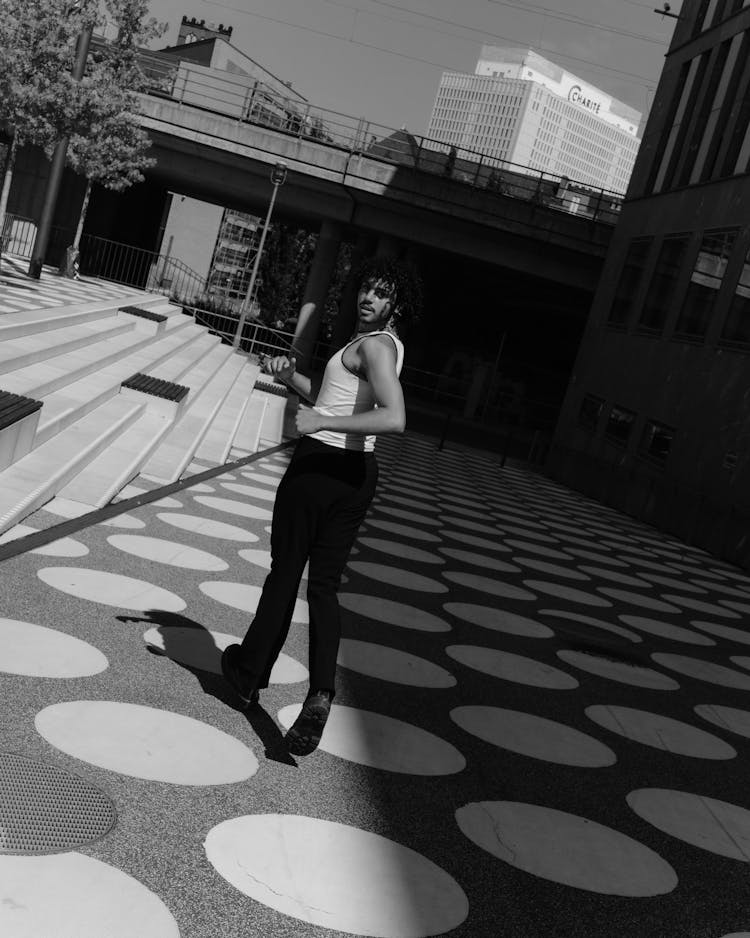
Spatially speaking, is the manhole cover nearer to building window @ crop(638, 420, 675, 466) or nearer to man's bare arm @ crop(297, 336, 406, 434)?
man's bare arm @ crop(297, 336, 406, 434)

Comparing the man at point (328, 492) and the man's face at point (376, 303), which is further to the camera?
the man's face at point (376, 303)

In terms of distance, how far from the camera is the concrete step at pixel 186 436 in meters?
9.05

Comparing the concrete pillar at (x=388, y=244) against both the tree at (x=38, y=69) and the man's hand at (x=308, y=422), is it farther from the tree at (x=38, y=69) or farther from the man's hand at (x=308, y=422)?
the man's hand at (x=308, y=422)

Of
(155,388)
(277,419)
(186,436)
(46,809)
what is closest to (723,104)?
(277,419)

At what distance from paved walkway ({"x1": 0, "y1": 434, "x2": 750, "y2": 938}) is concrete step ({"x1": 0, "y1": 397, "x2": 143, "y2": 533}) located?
259 millimetres

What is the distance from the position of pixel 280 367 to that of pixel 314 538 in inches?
26.8

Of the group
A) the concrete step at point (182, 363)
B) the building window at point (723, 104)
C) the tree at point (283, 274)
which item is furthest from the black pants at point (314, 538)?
the tree at point (283, 274)

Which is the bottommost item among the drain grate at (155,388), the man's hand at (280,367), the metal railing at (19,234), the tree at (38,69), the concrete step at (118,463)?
the concrete step at (118,463)

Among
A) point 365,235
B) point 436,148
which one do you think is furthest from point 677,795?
point 365,235

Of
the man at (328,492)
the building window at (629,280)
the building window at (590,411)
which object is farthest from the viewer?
the building window at (590,411)

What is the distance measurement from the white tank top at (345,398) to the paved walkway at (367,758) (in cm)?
115

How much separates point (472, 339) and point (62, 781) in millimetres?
54453

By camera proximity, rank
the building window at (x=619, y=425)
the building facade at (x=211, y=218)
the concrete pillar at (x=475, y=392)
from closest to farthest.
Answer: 1. the building window at (x=619, y=425)
2. the concrete pillar at (x=475, y=392)
3. the building facade at (x=211, y=218)

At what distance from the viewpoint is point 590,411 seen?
84.0ft
